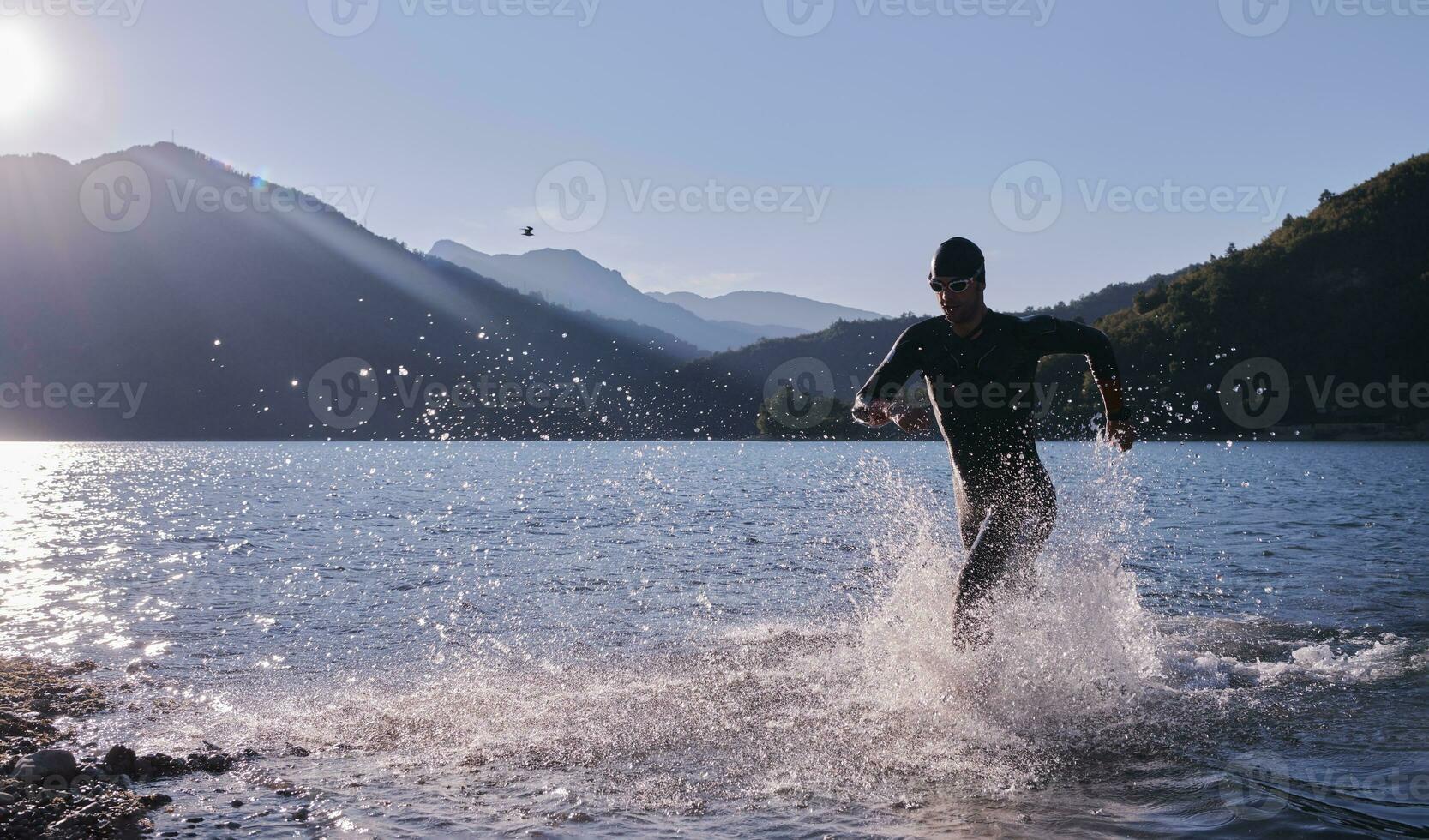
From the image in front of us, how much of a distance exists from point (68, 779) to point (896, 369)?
6.01 meters

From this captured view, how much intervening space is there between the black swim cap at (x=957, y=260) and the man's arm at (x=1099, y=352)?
0.64 m

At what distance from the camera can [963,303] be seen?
7.27 m

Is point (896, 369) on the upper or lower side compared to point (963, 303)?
lower

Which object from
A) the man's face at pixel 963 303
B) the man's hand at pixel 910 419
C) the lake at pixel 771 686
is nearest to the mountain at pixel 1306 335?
the lake at pixel 771 686

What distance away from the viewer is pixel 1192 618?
11.8m

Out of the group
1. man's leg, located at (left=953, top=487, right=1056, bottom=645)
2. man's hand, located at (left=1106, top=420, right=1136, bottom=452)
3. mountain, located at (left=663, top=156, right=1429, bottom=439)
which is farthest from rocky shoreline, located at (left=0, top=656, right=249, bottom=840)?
mountain, located at (left=663, top=156, right=1429, bottom=439)

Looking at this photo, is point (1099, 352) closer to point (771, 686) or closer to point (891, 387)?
point (891, 387)

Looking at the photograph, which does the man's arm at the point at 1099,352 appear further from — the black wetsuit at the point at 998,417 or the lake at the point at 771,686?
the lake at the point at 771,686

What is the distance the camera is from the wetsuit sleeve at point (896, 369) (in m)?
7.50

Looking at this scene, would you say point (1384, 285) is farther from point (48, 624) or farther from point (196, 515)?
point (48, 624)

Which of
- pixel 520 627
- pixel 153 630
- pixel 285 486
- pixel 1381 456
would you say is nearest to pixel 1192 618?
pixel 520 627

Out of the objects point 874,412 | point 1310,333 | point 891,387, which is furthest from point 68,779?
point 1310,333

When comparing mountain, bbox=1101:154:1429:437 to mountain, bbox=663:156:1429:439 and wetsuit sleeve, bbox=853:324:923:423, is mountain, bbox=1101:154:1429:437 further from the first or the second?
wetsuit sleeve, bbox=853:324:923:423

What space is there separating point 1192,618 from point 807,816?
8.53 metres
